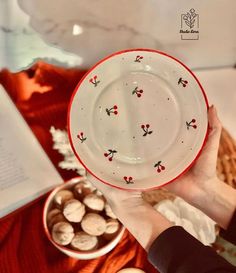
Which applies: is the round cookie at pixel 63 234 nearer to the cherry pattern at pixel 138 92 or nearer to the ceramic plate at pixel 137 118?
the ceramic plate at pixel 137 118

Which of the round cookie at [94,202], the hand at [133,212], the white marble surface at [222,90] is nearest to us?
the hand at [133,212]

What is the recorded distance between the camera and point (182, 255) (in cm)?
59

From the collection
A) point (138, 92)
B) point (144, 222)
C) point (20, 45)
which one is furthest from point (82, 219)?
point (20, 45)

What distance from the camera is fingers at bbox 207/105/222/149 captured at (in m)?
0.66

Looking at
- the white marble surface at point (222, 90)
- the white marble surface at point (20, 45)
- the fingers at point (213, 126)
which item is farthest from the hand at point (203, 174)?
the white marble surface at point (20, 45)

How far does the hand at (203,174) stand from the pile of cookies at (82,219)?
0.13 m

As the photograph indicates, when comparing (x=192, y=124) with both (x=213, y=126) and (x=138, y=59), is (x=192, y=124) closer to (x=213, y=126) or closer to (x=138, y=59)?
(x=213, y=126)

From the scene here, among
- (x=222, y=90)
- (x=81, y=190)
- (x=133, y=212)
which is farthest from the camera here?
(x=222, y=90)

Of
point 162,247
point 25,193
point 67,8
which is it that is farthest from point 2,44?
point 162,247

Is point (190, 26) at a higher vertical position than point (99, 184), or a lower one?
higher

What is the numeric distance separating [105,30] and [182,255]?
1.65ft

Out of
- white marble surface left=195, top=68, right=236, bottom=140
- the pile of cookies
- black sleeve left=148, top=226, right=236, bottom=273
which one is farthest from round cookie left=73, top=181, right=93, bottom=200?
white marble surface left=195, top=68, right=236, bottom=140

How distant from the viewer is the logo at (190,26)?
32.2 inches

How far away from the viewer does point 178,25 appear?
0.83 m
